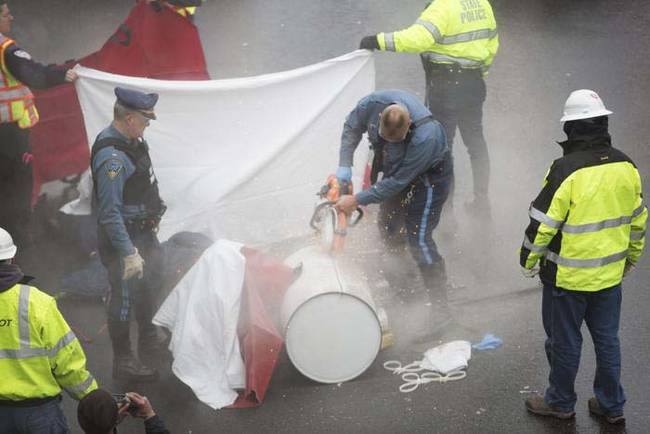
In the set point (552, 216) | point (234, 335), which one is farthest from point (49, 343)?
point (552, 216)

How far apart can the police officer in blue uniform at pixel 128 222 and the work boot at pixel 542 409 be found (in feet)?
Result: 8.26

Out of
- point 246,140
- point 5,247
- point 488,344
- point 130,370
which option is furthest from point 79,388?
point 246,140

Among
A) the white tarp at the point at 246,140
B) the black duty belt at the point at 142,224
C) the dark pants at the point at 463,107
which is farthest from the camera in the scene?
the dark pants at the point at 463,107

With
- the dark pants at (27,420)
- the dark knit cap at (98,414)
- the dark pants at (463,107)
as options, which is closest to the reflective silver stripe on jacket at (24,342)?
the dark pants at (27,420)

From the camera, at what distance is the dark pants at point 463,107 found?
7.52m

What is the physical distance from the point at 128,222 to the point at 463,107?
136 inches

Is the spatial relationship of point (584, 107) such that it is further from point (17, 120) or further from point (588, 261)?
point (17, 120)

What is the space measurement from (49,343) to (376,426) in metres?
2.20

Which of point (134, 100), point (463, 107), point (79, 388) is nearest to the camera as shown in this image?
point (79, 388)

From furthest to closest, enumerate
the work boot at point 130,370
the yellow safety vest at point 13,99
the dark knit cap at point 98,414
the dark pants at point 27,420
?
the yellow safety vest at point 13,99 → the work boot at point 130,370 → the dark pants at point 27,420 → the dark knit cap at point 98,414

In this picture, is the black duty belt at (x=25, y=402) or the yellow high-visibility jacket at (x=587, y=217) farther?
the yellow high-visibility jacket at (x=587, y=217)

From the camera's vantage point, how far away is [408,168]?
5859 mm

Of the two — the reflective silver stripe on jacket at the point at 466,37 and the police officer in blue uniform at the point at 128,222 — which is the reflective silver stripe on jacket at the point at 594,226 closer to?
the police officer in blue uniform at the point at 128,222

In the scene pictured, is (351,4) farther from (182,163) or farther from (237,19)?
(182,163)
